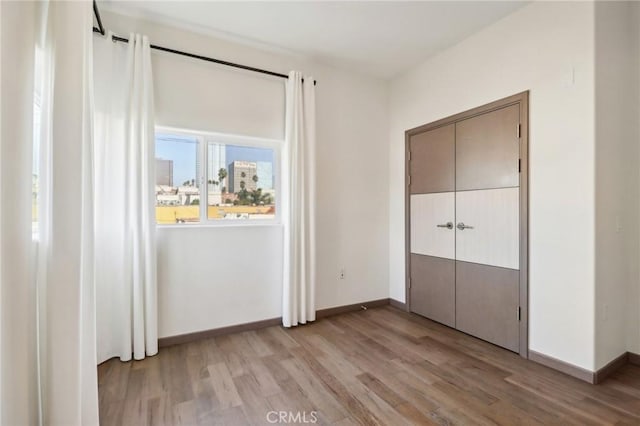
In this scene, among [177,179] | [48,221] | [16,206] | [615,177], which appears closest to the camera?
[16,206]

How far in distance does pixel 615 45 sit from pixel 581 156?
2.95 feet

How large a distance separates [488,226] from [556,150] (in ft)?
Answer: 2.61

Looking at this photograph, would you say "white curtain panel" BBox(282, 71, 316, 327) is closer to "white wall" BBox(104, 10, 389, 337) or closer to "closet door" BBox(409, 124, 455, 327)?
"white wall" BBox(104, 10, 389, 337)

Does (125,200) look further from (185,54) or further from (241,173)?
(185,54)

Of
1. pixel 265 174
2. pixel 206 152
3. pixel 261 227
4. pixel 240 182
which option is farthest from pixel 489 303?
pixel 206 152

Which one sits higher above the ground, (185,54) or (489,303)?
(185,54)

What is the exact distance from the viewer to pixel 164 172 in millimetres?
2732

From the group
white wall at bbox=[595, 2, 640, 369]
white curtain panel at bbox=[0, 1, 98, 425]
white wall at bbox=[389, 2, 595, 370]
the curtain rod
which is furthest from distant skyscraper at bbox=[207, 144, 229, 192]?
white wall at bbox=[595, 2, 640, 369]

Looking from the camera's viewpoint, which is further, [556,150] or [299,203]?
[299,203]

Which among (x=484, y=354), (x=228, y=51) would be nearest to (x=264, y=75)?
(x=228, y=51)

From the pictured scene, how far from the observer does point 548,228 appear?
7.55 ft

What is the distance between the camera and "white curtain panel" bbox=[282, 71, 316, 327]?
3072mm

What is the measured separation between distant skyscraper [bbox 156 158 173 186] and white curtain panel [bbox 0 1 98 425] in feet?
4.07

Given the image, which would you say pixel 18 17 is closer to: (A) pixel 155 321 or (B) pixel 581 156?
(A) pixel 155 321
